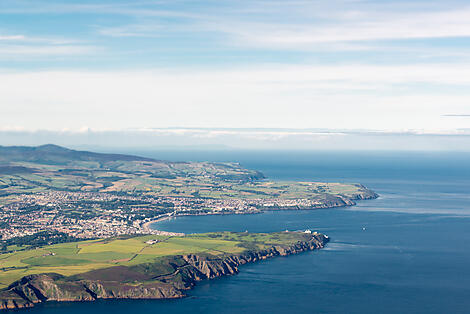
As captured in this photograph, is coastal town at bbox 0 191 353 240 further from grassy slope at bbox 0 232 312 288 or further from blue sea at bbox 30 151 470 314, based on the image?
grassy slope at bbox 0 232 312 288

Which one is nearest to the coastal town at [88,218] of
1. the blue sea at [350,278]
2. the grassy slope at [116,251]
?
the blue sea at [350,278]

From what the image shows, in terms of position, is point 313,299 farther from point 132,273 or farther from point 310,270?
point 132,273

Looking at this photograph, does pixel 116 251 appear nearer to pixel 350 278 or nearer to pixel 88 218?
pixel 350 278

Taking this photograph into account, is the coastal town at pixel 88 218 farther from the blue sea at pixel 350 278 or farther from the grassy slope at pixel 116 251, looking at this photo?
the grassy slope at pixel 116 251

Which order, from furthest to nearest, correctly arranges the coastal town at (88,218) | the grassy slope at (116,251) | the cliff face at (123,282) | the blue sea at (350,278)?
the coastal town at (88,218)
the grassy slope at (116,251)
the cliff face at (123,282)
the blue sea at (350,278)

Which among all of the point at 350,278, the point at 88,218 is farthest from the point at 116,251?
the point at 88,218

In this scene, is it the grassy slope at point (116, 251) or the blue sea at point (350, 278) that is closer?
the blue sea at point (350, 278)
